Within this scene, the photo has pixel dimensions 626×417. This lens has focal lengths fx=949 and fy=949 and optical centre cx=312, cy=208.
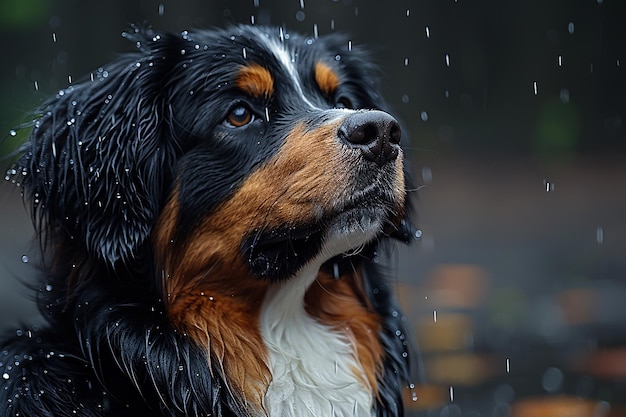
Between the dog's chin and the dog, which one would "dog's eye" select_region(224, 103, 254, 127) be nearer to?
the dog

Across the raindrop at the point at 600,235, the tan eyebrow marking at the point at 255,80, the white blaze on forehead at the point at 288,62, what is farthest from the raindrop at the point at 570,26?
the tan eyebrow marking at the point at 255,80

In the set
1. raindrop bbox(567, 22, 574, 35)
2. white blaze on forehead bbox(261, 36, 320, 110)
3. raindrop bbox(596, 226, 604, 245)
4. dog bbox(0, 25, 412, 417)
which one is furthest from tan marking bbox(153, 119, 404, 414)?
raindrop bbox(567, 22, 574, 35)

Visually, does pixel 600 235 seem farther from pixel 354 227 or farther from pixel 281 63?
pixel 354 227

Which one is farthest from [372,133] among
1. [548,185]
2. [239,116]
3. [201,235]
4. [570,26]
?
[570,26]

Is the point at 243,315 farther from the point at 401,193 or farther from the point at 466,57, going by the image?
the point at 466,57

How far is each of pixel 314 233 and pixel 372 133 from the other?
0.39m

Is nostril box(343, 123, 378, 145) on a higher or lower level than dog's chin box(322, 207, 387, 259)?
higher

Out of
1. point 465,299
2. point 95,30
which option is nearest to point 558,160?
point 465,299

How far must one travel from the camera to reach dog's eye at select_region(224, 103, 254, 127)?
346 centimetres

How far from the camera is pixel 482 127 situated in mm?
10766

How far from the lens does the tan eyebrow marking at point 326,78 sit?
12.2ft

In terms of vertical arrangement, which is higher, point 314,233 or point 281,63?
point 281,63

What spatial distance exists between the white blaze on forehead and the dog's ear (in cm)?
45

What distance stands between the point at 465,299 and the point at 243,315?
4.54 metres
